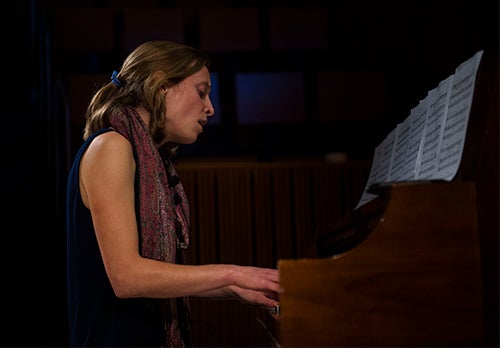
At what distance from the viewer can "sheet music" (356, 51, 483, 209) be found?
38.9 inches

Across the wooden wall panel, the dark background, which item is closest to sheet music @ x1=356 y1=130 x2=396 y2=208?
the wooden wall panel

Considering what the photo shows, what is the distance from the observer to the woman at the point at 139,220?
1.07 m

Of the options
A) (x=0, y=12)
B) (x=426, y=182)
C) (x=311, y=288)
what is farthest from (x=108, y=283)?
(x=0, y=12)

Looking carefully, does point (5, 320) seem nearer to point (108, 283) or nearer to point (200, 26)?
point (108, 283)

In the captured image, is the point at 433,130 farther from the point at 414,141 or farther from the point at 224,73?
the point at 224,73

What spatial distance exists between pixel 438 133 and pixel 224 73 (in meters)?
2.69

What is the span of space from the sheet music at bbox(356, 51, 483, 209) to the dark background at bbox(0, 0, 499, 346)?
5.14ft

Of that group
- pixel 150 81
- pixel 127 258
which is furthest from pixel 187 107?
pixel 127 258

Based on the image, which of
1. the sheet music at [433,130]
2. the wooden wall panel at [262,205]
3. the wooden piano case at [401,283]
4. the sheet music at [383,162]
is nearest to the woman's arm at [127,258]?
the wooden piano case at [401,283]

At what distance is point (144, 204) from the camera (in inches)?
46.2

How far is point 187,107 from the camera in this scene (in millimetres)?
1295

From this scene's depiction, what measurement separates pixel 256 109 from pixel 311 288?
249 cm

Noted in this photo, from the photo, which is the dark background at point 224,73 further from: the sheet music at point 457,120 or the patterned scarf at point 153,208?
the sheet music at point 457,120

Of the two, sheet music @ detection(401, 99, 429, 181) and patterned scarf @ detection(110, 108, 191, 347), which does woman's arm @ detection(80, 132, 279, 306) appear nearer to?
patterned scarf @ detection(110, 108, 191, 347)
